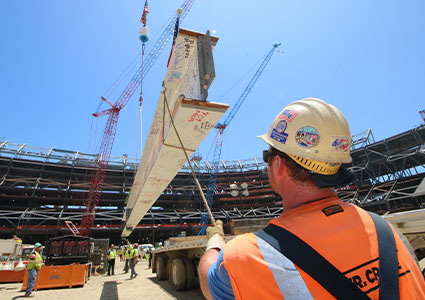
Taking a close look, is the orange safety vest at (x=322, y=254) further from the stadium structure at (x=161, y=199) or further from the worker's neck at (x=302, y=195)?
the stadium structure at (x=161, y=199)

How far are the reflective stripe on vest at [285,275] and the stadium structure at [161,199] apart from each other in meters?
38.0

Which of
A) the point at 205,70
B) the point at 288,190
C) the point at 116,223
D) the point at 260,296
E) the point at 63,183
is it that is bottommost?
the point at 260,296

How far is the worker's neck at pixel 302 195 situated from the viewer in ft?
3.83

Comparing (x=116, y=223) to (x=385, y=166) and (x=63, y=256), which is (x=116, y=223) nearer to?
(x=63, y=256)

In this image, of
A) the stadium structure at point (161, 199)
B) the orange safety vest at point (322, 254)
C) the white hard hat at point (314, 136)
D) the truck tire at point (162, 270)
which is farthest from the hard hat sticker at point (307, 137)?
the stadium structure at point (161, 199)

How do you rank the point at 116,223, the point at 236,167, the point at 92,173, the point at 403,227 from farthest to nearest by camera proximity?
1. the point at 236,167
2. the point at 92,173
3. the point at 116,223
4. the point at 403,227

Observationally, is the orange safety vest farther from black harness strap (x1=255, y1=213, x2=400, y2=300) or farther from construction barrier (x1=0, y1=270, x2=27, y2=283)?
construction barrier (x1=0, y1=270, x2=27, y2=283)

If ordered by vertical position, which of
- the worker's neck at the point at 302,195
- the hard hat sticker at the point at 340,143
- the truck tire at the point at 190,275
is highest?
the hard hat sticker at the point at 340,143

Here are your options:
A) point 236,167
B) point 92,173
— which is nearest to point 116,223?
point 92,173

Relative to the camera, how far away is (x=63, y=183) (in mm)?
46938

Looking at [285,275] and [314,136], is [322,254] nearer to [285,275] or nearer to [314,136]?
[285,275]

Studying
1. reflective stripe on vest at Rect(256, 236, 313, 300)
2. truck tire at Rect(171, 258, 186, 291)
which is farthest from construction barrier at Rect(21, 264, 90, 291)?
reflective stripe on vest at Rect(256, 236, 313, 300)

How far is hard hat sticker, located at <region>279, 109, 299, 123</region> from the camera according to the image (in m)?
1.34

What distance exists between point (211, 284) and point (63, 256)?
14597mm
